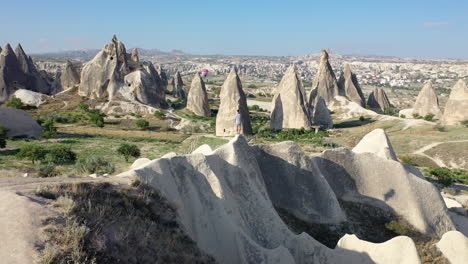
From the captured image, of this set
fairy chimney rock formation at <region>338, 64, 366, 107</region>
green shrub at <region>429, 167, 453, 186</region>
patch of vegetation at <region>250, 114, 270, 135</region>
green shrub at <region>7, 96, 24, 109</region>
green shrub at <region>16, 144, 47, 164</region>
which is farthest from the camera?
fairy chimney rock formation at <region>338, 64, 366, 107</region>

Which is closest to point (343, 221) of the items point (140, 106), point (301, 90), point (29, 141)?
point (29, 141)

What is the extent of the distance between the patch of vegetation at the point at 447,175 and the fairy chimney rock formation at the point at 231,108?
1738 centimetres

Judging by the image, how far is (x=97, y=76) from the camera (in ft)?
165

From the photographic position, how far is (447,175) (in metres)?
23.1

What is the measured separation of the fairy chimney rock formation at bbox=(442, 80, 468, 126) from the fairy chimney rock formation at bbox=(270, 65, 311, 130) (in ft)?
54.1

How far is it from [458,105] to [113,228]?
4389cm

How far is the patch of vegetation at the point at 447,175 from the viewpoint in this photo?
22.7m

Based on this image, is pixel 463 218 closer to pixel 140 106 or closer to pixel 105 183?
pixel 105 183

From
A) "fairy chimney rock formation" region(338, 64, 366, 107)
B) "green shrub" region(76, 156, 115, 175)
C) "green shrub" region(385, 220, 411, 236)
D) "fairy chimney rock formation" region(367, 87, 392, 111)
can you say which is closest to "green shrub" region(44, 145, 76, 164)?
Result: "green shrub" region(76, 156, 115, 175)

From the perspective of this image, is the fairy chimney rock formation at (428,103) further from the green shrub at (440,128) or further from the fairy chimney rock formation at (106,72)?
the fairy chimney rock formation at (106,72)

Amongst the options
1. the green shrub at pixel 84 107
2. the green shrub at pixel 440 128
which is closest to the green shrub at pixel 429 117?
the green shrub at pixel 440 128

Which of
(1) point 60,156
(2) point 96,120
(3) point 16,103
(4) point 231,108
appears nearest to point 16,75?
(3) point 16,103

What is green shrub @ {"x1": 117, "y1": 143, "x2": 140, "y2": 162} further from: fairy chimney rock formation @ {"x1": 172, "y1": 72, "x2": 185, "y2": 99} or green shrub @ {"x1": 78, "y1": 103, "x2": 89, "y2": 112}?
fairy chimney rock formation @ {"x1": 172, "y1": 72, "x2": 185, "y2": 99}

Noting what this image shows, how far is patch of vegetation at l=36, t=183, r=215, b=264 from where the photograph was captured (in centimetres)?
563
